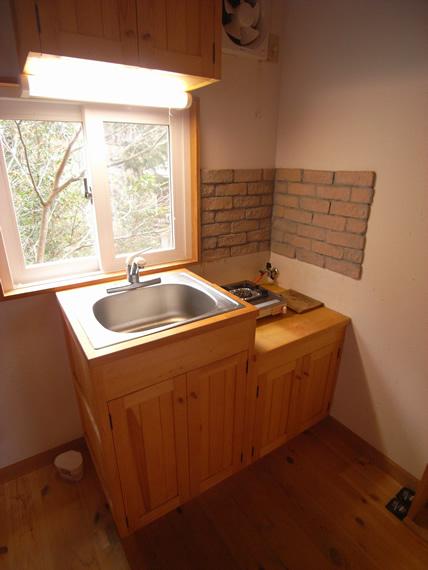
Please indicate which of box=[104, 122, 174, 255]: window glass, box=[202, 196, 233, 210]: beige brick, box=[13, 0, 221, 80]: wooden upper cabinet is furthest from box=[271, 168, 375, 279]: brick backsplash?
box=[13, 0, 221, 80]: wooden upper cabinet

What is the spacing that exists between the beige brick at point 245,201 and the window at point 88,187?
0.30 metres

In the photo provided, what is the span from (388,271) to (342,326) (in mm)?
392

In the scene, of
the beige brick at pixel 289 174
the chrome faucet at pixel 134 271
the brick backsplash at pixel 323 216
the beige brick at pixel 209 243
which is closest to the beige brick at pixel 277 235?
the brick backsplash at pixel 323 216

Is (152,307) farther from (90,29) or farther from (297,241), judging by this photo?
(90,29)

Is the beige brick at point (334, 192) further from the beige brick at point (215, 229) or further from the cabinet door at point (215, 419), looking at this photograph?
the cabinet door at point (215, 419)

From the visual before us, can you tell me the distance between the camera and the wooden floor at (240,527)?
1342mm

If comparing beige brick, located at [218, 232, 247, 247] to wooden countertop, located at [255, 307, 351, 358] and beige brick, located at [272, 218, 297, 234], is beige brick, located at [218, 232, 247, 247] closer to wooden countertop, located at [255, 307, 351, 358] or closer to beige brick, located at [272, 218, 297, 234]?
beige brick, located at [272, 218, 297, 234]

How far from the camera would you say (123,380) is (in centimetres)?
114

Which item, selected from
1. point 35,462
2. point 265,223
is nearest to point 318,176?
point 265,223

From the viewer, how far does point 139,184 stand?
1690 millimetres

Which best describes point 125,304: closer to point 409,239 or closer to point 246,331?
point 246,331

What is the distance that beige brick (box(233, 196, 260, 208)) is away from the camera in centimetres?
194

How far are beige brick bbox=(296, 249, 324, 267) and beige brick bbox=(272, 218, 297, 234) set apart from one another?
0.14 meters

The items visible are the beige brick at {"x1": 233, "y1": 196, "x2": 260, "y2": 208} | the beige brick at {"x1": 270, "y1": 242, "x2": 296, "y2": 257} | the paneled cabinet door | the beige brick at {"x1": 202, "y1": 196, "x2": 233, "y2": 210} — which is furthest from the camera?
the beige brick at {"x1": 270, "y1": 242, "x2": 296, "y2": 257}
